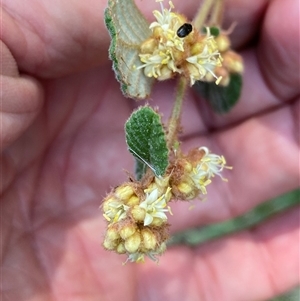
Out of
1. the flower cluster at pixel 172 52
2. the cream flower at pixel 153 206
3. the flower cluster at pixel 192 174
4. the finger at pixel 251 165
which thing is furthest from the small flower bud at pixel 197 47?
the finger at pixel 251 165

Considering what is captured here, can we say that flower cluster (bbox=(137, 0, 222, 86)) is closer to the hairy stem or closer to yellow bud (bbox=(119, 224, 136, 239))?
the hairy stem

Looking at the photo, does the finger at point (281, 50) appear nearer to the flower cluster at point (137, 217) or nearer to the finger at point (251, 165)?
the finger at point (251, 165)

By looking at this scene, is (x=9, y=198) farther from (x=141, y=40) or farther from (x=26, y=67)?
(x=141, y=40)

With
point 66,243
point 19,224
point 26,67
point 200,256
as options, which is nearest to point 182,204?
point 200,256

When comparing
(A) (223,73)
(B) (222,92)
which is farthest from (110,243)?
(B) (222,92)

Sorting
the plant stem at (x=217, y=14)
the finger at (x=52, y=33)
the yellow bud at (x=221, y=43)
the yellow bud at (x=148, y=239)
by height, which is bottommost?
the yellow bud at (x=148, y=239)

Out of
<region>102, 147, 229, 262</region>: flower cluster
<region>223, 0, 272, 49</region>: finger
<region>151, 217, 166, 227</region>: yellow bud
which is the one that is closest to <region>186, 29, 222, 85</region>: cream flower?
<region>102, 147, 229, 262</region>: flower cluster
